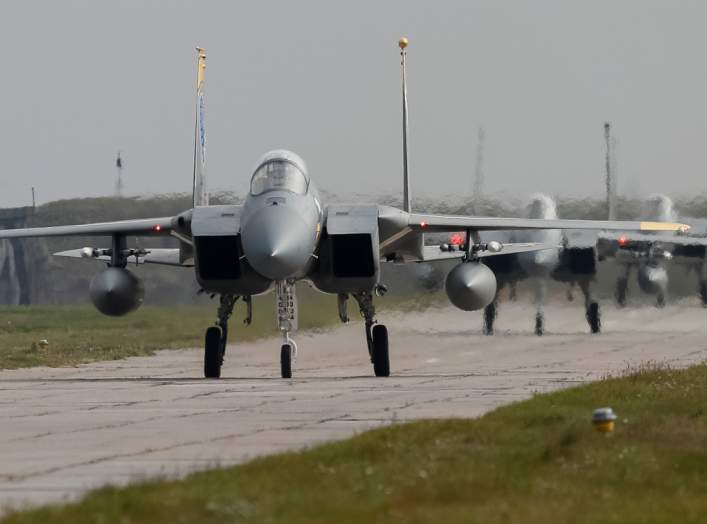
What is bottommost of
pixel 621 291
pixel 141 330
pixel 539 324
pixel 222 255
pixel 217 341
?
pixel 539 324

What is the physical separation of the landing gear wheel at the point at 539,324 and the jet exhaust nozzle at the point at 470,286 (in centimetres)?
1344

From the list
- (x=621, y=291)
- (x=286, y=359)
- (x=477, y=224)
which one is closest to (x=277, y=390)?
(x=286, y=359)

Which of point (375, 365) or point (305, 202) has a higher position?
point (305, 202)

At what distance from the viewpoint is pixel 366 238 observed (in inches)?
886

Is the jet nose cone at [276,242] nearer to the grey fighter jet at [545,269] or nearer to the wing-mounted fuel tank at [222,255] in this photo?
the wing-mounted fuel tank at [222,255]

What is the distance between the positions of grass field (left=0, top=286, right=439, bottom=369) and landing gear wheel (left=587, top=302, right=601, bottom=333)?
17.0 ft

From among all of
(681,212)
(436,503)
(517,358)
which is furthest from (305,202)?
(681,212)

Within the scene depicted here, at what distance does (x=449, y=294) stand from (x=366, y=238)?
70.8 inches

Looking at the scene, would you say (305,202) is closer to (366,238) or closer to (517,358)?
(366,238)

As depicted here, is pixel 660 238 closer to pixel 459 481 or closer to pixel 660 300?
pixel 660 300

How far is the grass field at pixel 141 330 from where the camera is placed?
30.2m

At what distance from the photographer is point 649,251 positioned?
37.8m

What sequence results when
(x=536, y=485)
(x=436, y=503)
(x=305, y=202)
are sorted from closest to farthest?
(x=436, y=503) < (x=536, y=485) < (x=305, y=202)

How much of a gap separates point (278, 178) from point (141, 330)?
14.9 meters
